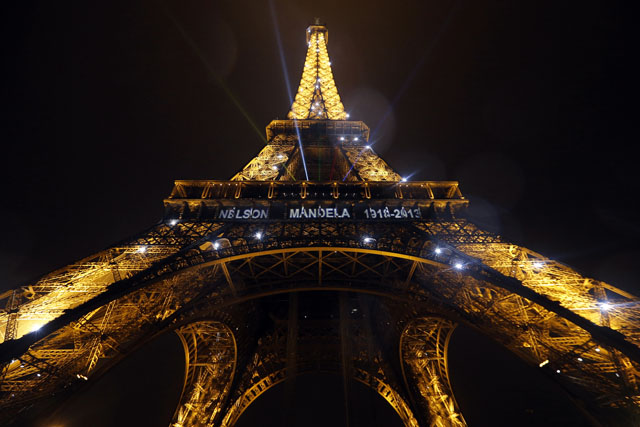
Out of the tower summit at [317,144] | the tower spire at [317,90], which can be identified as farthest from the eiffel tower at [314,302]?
the tower spire at [317,90]

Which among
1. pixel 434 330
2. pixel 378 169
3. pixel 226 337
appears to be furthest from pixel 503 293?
pixel 226 337

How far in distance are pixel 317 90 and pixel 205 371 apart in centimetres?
2705

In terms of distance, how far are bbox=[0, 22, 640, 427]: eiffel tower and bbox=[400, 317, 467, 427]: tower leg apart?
0.07 metres

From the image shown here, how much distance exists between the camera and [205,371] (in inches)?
632

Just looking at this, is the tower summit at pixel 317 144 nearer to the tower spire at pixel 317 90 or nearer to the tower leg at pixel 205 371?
the tower spire at pixel 317 90

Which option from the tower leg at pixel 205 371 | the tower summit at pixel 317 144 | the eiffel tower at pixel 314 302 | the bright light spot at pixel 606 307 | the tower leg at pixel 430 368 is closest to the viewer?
the eiffel tower at pixel 314 302

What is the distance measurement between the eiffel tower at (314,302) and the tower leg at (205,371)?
2.7 inches

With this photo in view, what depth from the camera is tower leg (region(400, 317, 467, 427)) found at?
1490cm

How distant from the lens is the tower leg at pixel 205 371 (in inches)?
563

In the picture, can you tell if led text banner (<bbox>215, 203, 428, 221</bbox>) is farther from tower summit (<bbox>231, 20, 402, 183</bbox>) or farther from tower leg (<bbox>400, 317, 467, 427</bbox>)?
tower leg (<bbox>400, 317, 467, 427</bbox>)

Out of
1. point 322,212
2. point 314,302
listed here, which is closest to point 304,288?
point 322,212

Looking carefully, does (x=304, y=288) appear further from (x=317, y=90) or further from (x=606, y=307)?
(x=317, y=90)

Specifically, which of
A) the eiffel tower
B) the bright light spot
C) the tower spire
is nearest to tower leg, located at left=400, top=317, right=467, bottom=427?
the eiffel tower

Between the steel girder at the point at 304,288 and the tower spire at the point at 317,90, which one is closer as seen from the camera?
the steel girder at the point at 304,288
